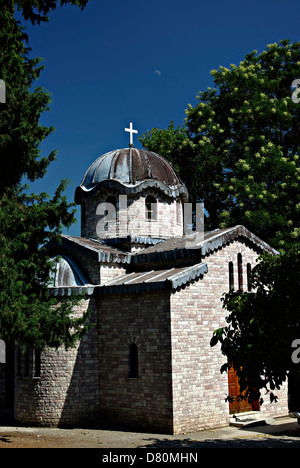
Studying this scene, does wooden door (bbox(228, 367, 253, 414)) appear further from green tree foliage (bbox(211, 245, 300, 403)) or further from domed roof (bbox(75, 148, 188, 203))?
domed roof (bbox(75, 148, 188, 203))

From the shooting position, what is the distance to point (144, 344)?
48.4 feet

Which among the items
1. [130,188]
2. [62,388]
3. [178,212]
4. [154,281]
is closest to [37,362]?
[62,388]

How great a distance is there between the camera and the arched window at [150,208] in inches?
771

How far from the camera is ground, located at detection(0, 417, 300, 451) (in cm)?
1233

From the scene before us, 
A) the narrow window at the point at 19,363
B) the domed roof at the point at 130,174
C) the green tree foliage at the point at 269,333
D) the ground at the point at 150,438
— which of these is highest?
the domed roof at the point at 130,174

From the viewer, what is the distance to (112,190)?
1955 cm

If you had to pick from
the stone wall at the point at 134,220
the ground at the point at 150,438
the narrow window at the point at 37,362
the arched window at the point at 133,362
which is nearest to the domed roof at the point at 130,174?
the stone wall at the point at 134,220

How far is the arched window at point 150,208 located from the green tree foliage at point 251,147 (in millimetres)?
4619

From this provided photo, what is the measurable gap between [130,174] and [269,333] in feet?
37.6

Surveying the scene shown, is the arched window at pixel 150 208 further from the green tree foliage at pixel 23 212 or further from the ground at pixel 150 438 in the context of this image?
the ground at pixel 150 438

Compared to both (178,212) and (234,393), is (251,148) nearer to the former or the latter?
(178,212)

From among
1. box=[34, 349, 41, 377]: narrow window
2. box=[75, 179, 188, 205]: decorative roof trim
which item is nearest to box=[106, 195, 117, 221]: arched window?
box=[75, 179, 188, 205]: decorative roof trim

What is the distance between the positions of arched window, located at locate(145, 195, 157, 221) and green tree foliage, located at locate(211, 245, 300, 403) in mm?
9973
